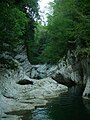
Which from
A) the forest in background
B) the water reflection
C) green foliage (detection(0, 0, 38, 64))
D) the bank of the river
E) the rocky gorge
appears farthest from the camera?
the rocky gorge

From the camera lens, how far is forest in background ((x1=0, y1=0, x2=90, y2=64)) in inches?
762

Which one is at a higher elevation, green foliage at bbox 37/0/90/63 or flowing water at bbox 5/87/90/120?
green foliage at bbox 37/0/90/63

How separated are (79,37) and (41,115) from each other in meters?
11.7

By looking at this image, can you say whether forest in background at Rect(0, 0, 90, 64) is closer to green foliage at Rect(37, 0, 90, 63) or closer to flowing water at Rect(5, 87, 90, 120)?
green foliage at Rect(37, 0, 90, 63)

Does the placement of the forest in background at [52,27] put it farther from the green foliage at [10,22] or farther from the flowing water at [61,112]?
the flowing water at [61,112]

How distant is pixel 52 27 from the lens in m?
44.0

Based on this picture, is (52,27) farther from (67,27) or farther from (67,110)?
(67,110)

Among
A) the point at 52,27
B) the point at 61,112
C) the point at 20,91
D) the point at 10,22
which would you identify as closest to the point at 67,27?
the point at 52,27

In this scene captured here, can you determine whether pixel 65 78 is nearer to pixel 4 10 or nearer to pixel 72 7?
pixel 72 7

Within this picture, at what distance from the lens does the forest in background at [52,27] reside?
63.5 ft

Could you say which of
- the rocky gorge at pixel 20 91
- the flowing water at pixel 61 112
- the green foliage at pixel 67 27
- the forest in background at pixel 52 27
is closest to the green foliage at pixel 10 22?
the forest in background at pixel 52 27

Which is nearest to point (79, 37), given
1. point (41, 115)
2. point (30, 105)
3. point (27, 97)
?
point (27, 97)

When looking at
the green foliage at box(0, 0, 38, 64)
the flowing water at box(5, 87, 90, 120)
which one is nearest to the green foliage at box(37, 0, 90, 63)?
the flowing water at box(5, 87, 90, 120)

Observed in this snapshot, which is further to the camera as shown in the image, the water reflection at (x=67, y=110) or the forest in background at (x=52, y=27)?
the forest in background at (x=52, y=27)
